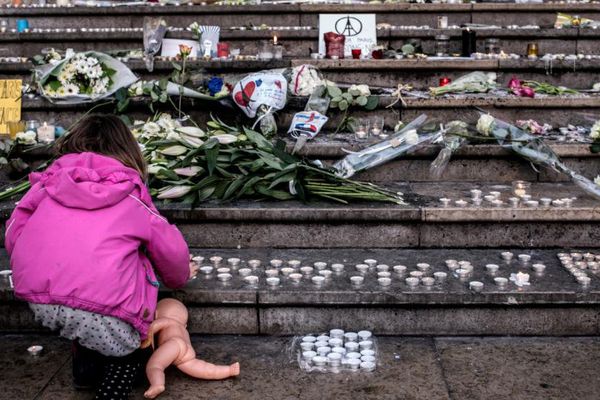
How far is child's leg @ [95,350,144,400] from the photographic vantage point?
322cm

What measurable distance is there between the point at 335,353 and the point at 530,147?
238 cm

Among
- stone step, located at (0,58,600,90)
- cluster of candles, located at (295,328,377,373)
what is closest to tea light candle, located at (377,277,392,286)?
cluster of candles, located at (295,328,377,373)

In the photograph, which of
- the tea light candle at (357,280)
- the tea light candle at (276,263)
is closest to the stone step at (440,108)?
the tea light candle at (276,263)

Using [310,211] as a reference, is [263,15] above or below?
above

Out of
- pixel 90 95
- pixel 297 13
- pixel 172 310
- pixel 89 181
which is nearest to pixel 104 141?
pixel 89 181

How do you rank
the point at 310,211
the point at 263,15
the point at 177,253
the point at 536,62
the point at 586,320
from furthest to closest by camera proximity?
1. the point at 263,15
2. the point at 536,62
3. the point at 310,211
4. the point at 586,320
5. the point at 177,253

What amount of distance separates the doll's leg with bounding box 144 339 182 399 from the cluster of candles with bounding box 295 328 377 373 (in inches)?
23.0

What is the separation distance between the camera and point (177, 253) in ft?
11.4

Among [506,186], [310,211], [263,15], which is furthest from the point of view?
[263,15]

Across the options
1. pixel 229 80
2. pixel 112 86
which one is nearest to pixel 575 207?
pixel 229 80

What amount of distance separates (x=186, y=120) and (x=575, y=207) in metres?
2.89

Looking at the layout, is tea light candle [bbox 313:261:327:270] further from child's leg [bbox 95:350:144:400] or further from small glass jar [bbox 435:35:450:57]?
small glass jar [bbox 435:35:450:57]

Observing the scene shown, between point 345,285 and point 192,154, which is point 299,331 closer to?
point 345,285

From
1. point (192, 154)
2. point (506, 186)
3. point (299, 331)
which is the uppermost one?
point (192, 154)
